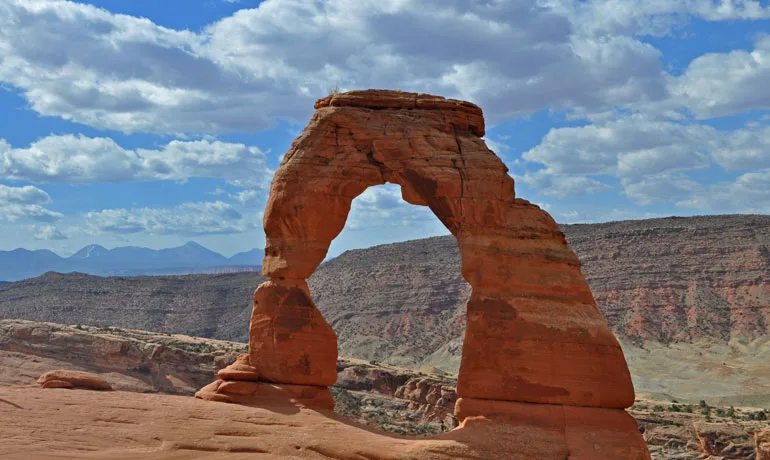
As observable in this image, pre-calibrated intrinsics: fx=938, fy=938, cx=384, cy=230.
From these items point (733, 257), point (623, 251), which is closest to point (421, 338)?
point (623, 251)

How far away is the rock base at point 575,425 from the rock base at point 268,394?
12.7ft

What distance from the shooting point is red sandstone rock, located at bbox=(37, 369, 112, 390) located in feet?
76.7

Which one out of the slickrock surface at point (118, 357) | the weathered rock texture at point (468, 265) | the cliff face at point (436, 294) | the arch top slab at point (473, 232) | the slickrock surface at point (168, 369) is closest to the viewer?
the weathered rock texture at point (468, 265)

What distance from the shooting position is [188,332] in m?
96.1

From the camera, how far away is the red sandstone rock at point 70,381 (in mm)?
23391

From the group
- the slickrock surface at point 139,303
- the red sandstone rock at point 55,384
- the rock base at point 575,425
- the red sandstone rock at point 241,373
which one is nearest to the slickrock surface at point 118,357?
the red sandstone rock at point 55,384

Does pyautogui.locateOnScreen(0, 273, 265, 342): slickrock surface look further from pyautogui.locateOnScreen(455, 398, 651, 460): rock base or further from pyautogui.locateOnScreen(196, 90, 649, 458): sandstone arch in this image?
pyautogui.locateOnScreen(455, 398, 651, 460): rock base

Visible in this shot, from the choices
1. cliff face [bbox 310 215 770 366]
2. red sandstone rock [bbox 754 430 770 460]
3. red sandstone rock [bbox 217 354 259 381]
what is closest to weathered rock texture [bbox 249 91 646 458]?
red sandstone rock [bbox 217 354 259 381]

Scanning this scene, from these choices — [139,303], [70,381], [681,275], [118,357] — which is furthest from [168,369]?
[681,275]

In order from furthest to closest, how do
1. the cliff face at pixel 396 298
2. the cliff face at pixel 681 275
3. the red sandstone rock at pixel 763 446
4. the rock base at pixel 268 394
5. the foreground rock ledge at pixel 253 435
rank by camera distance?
the cliff face at pixel 396 298, the cliff face at pixel 681 275, the red sandstone rock at pixel 763 446, the rock base at pixel 268 394, the foreground rock ledge at pixel 253 435

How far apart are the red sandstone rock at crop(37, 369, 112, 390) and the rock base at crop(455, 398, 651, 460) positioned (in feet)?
30.8

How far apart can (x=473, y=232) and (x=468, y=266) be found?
849mm

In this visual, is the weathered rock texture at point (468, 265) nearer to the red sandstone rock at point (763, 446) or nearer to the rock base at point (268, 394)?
the rock base at point (268, 394)

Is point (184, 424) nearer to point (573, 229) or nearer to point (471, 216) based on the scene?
point (471, 216)
